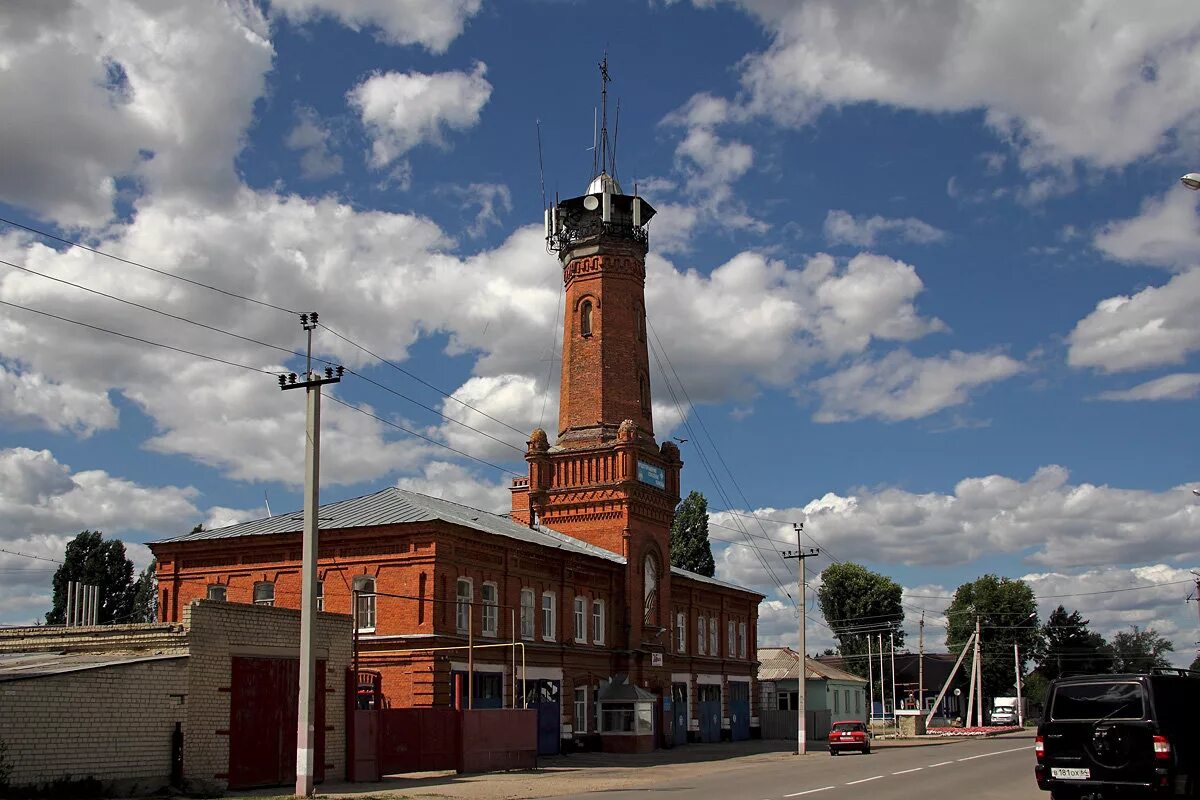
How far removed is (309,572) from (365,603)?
15.4 metres

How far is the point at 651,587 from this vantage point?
53.2 m

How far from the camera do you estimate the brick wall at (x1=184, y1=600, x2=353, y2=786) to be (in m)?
24.9

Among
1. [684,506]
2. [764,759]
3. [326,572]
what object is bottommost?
[764,759]

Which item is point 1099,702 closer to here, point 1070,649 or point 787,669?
point 787,669

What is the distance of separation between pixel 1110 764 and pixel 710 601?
45.8 m

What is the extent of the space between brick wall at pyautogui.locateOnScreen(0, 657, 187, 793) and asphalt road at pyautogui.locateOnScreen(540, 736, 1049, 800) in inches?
323

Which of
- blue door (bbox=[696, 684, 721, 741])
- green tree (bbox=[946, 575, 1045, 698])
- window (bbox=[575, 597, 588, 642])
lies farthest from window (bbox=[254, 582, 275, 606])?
green tree (bbox=[946, 575, 1045, 698])

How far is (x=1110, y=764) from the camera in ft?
55.3

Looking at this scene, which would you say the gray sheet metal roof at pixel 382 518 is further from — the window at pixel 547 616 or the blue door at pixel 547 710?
the blue door at pixel 547 710

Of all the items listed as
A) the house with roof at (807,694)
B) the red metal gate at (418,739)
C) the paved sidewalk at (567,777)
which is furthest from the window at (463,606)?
the house with roof at (807,694)

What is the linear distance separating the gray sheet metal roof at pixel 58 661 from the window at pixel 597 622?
82.2 ft

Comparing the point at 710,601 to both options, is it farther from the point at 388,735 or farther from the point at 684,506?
the point at 388,735

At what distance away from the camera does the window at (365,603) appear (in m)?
38.6

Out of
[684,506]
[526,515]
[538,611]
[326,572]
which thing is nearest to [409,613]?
[326,572]
